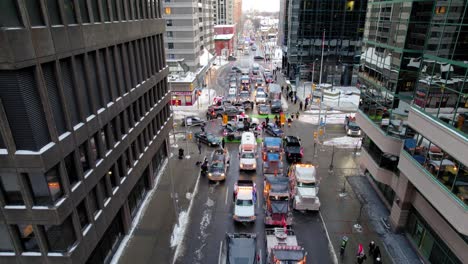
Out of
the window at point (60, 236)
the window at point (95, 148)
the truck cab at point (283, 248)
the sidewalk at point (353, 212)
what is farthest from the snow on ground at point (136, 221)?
the sidewalk at point (353, 212)

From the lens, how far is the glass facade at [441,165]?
12.7m

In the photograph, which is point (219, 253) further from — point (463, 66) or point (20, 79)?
point (463, 66)

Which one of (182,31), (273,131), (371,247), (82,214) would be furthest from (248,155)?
(182,31)

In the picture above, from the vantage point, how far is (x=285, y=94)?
5616 cm

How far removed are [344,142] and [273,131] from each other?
8.02 metres

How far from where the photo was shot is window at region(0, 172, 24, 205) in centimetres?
1105

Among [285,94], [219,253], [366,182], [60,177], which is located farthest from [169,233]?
[285,94]

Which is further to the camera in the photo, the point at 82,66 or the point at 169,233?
the point at 169,233

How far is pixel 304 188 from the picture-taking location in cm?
2173

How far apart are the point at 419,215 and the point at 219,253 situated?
12.0 m

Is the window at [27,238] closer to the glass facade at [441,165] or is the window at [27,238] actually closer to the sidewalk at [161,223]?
the sidewalk at [161,223]

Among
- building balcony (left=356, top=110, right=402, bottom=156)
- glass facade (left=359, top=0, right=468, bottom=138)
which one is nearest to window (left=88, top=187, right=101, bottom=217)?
glass facade (left=359, top=0, right=468, bottom=138)

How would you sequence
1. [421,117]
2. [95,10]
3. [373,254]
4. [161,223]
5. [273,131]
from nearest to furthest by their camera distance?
[95,10], [421,117], [373,254], [161,223], [273,131]

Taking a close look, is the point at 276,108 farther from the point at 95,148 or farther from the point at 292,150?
the point at 95,148
